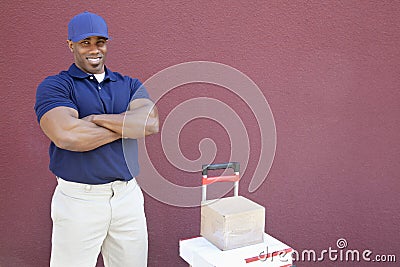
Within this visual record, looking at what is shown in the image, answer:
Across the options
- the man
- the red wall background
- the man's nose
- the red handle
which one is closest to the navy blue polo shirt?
the man

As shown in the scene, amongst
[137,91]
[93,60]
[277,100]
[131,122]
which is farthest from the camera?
[277,100]

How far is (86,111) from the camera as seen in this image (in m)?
2.16

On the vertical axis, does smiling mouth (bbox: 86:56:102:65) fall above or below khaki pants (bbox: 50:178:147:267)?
above

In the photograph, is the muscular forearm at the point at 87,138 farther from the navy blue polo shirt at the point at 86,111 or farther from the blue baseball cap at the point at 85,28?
the blue baseball cap at the point at 85,28

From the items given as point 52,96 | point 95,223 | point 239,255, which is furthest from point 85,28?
point 239,255

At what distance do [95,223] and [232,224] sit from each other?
2.17ft

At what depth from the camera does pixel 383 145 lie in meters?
3.19

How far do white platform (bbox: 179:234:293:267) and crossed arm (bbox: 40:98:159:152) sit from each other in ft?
1.93

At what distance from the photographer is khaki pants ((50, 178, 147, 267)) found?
7.12 feet

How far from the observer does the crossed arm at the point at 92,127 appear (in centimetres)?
196

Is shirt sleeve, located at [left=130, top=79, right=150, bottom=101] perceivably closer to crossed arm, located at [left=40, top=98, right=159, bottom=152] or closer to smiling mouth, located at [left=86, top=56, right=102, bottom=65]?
crossed arm, located at [left=40, top=98, right=159, bottom=152]

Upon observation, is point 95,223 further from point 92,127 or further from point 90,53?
point 90,53

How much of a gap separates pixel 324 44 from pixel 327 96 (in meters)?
0.34

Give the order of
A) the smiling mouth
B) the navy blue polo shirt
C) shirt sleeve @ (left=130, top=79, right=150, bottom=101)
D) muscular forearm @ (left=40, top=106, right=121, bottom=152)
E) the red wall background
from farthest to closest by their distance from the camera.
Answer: the red wall background, shirt sleeve @ (left=130, top=79, right=150, bottom=101), the smiling mouth, the navy blue polo shirt, muscular forearm @ (left=40, top=106, right=121, bottom=152)
